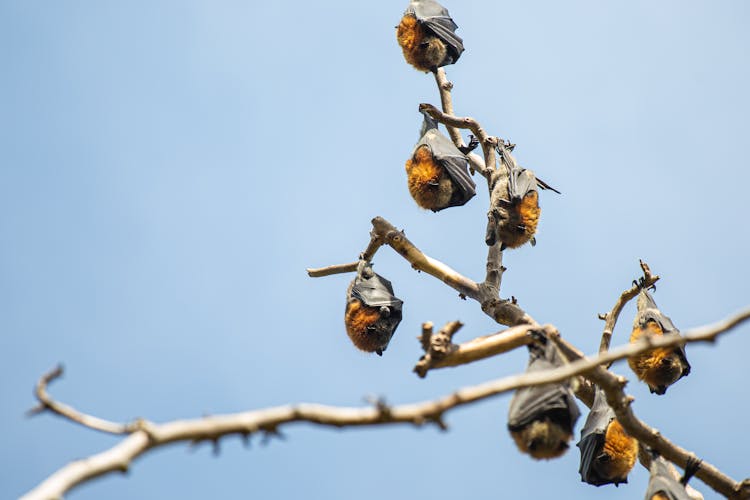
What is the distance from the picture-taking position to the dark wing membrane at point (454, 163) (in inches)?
372

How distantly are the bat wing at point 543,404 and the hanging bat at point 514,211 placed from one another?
225 cm

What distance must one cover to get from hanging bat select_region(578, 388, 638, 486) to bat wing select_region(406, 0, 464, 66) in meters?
4.58

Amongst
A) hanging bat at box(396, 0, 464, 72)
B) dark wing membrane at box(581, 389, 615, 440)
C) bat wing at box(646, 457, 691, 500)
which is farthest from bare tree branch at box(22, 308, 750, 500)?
hanging bat at box(396, 0, 464, 72)

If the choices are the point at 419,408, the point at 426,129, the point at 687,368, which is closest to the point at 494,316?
the point at 687,368

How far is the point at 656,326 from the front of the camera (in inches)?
348

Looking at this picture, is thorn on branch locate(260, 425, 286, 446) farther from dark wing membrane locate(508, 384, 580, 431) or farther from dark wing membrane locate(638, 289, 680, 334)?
dark wing membrane locate(638, 289, 680, 334)

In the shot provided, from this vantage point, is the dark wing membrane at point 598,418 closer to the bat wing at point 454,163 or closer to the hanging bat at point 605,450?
the hanging bat at point 605,450

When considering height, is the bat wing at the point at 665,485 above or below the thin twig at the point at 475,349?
below

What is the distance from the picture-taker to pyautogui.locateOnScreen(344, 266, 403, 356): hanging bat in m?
9.27

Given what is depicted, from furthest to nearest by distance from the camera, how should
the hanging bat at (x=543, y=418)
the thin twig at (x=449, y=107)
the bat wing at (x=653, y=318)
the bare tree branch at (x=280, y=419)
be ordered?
the thin twig at (x=449, y=107)
the bat wing at (x=653, y=318)
the hanging bat at (x=543, y=418)
the bare tree branch at (x=280, y=419)

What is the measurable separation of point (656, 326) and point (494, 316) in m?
1.78

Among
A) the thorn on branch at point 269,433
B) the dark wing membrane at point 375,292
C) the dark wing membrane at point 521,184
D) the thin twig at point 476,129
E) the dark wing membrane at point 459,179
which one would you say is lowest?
the thorn on branch at point 269,433

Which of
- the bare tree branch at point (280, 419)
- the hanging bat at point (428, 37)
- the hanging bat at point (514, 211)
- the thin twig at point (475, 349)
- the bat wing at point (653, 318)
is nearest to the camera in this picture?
the bare tree branch at point (280, 419)

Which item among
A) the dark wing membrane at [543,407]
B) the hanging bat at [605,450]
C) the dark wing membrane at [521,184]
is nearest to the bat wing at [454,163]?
the dark wing membrane at [521,184]
